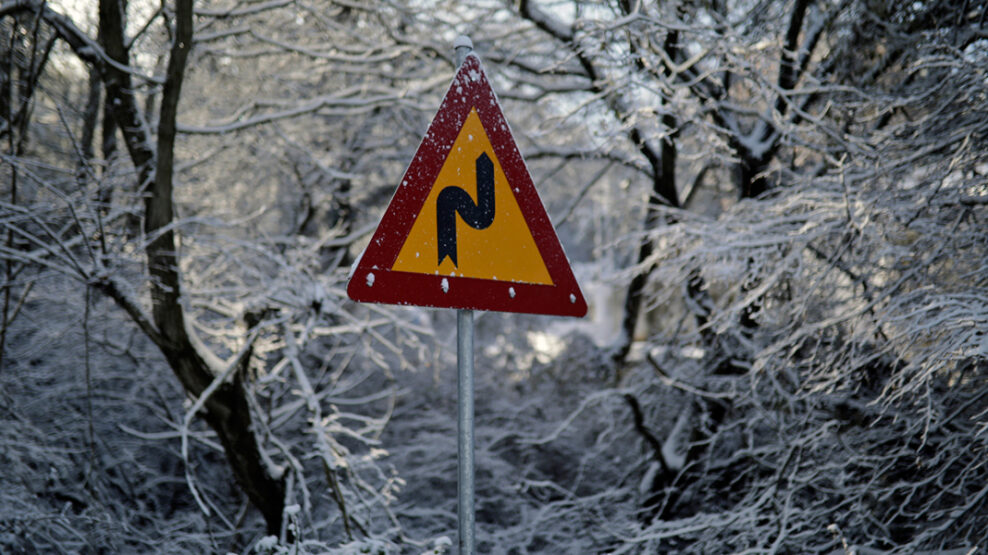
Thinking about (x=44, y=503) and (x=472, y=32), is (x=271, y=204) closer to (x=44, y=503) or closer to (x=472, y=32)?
(x=472, y=32)

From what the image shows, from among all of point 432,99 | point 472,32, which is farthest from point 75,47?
point 472,32

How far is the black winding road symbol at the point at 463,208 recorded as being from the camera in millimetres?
1841

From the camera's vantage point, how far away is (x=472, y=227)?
188 centimetres

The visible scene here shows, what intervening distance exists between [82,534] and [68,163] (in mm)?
2705

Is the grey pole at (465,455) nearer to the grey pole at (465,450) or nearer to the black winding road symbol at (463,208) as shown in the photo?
the grey pole at (465,450)

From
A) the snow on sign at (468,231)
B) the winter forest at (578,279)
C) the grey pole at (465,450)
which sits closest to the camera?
the grey pole at (465,450)

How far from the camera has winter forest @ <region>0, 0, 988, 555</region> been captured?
3389 millimetres

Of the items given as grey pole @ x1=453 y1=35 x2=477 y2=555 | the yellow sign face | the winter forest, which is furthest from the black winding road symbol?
the winter forest

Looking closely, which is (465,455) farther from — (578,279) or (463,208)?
(578,279)

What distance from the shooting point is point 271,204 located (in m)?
7.92

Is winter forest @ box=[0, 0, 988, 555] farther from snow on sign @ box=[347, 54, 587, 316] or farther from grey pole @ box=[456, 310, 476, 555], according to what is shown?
grey pole @ box=[456, 310, 476, 555]

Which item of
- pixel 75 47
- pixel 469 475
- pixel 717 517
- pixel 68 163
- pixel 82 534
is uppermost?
pixel 75 47

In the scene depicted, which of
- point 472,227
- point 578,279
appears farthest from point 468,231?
point 578,279

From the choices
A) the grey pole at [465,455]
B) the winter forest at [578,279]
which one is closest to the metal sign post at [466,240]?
the grey pole at [465,455]
